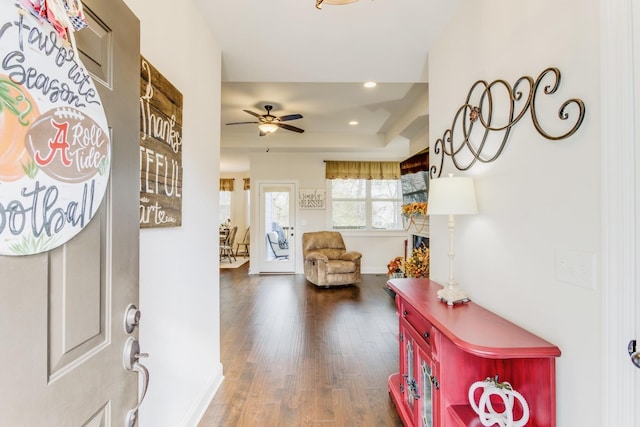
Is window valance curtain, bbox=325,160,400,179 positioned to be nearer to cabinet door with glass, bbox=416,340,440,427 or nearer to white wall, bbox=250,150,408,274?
white wall, bbox=250,150,408,274

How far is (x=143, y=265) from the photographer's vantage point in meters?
1.38

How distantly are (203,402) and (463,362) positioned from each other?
5.47 ft

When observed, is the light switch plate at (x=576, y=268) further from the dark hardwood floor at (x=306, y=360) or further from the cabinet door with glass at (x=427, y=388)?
the dark hardwood floor at (x=306, y=360)

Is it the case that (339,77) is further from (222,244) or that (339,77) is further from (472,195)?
(222,244)

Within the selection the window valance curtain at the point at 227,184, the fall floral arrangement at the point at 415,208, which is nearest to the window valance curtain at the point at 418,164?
the fall floral arrangement at the point at 415,208

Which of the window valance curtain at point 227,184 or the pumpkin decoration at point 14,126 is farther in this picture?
the window valance curtain at point 227,184

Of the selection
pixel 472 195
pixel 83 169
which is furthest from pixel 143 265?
pixel 472 195

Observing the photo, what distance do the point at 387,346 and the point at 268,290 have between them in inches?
111

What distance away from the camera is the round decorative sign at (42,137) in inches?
22.0

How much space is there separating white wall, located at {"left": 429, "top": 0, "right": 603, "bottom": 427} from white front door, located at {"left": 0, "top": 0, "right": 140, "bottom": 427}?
4.99ft

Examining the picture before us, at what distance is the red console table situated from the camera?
3.92 feet

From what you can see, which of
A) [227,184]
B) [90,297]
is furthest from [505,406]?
[227,184]

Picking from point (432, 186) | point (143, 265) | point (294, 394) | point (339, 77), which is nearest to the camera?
point (143, 265)

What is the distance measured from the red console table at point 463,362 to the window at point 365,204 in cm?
521
